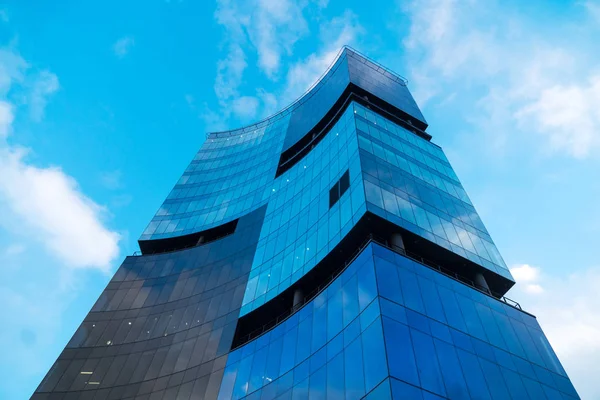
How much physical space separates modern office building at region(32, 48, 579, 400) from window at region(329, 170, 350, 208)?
0.21 m

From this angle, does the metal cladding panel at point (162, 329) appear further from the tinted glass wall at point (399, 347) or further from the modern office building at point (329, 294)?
the tinted glass wall at point (399, 347)

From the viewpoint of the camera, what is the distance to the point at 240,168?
65.5 metres

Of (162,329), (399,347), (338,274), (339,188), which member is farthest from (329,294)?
(162,329)

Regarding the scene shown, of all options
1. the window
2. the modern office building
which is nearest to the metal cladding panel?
the modern office building

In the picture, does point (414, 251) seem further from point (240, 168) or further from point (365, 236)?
point (240, 168)

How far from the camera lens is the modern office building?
21.4m

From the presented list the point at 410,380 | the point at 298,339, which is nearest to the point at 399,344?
the point at 410,380

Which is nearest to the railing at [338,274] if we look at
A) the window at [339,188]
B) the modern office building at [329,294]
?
the modern office building at [329,294]

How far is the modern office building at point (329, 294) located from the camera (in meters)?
21.4

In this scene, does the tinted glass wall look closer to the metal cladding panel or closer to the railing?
the railing

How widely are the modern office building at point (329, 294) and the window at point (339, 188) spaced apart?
0.21m

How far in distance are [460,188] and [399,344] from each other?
25.7 m

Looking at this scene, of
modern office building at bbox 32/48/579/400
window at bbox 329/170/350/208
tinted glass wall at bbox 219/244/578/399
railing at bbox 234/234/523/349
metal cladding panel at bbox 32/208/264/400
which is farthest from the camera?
window at bbox 329/170/350/208

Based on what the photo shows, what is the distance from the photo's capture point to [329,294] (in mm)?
26719
